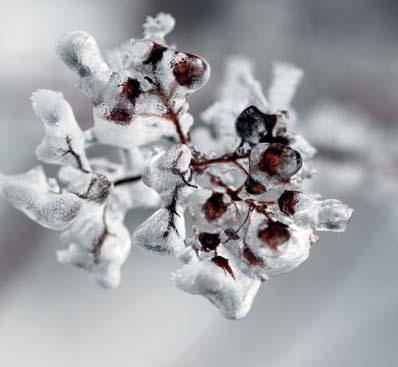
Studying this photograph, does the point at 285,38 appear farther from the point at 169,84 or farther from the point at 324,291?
the point at 169,84

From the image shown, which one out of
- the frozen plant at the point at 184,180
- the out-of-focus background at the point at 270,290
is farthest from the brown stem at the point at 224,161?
the out-of-focus background at the point at 270,290

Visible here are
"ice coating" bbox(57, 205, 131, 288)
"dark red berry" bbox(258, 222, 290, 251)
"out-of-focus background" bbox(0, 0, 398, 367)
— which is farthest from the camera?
"out-of-focus background" bbox(0, 0, 398, 367)

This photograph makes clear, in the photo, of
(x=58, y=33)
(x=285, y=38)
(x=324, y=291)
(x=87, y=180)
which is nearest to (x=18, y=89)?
(x=58, y=33)

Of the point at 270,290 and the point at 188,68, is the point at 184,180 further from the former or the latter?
the point at 270,290

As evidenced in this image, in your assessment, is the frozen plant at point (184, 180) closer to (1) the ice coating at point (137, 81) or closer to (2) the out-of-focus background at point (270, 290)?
(1) the ice coating at point (137, 81)

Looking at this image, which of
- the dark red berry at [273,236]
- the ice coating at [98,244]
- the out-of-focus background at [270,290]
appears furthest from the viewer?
the out-of-focus background at [270,290]

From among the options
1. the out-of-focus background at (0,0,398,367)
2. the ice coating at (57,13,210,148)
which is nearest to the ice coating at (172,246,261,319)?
the ice coating at (57,13,210,148)

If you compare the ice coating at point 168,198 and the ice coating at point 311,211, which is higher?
the ice coating at point 311,211

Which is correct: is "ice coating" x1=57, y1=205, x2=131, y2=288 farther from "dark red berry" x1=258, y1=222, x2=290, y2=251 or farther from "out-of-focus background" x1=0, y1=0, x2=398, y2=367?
"out-of-focus background" x1=0, y1=0, x2=398, y2=367
